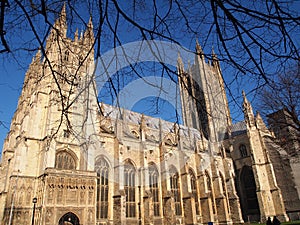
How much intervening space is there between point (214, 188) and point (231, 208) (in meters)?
3.06

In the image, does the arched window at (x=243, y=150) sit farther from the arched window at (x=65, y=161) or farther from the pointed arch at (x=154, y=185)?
the arched window at (x=65, y=161)

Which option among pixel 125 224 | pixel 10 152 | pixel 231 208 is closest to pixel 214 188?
pixel 231 208

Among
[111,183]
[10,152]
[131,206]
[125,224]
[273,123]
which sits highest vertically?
[10,152]

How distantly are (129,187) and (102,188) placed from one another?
2.90m

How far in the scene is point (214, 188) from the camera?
29438 mm

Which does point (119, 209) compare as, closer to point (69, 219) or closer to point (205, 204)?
point (69, 219)

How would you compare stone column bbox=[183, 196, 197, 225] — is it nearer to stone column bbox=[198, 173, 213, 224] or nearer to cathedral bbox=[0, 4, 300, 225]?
cathedral bbox=[0, 4, 300, 225]

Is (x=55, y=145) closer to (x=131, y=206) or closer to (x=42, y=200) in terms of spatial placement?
(x=42, y=200)

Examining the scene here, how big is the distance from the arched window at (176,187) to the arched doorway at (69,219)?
439 inches

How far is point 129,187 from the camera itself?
75.5ft

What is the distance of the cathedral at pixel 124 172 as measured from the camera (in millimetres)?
17406

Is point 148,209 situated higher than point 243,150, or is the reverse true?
point 243,150

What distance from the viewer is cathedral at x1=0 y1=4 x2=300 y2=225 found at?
17406 mm

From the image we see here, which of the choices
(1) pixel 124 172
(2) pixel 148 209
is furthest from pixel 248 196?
(1) pixel 124 172
